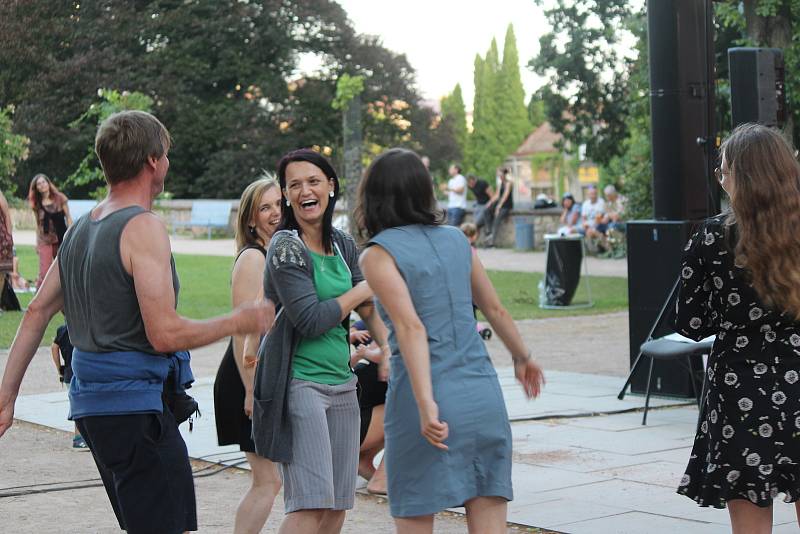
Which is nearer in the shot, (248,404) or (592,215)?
(248,404)

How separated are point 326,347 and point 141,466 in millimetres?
937

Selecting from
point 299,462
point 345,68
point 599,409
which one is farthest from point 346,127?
point 345,68

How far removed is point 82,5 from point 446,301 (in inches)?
971

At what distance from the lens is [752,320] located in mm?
4309

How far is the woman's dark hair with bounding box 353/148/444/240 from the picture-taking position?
4023 millimetres

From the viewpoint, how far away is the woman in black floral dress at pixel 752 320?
4.24m

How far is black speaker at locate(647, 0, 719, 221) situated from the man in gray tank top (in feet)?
21.1

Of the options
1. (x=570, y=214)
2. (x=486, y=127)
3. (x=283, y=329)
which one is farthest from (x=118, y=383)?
(x=486, y=127)

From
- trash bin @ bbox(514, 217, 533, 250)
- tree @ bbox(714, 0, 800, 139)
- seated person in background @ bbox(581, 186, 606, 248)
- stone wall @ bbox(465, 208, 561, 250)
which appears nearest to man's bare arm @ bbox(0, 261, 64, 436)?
tree @ bbox(714, 0, 800, 139)

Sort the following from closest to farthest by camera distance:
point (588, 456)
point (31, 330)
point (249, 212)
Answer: point (31, 330)
point (249, 212)
point (588, 456)

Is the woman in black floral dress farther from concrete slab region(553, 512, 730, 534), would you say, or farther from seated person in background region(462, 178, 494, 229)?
seated person in background region(462, 178, 494, 229)

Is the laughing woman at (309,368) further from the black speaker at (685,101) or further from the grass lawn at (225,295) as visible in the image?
the grass lawn at (225,295)

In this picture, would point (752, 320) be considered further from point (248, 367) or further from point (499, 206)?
point (499, 206)

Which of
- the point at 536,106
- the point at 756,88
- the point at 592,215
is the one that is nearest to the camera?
the point at 756,88
